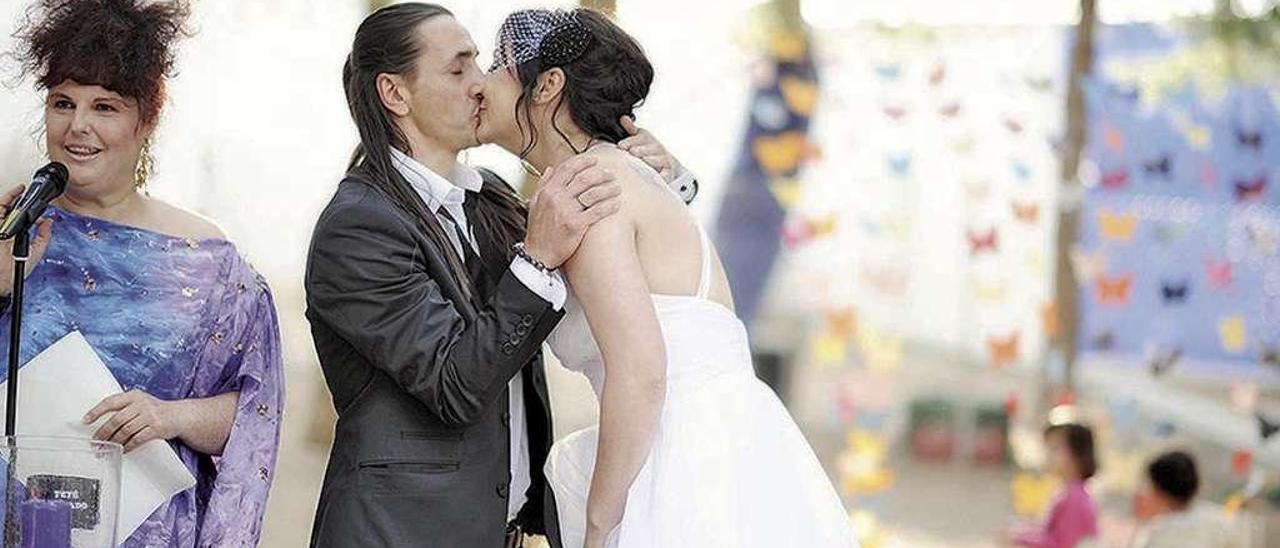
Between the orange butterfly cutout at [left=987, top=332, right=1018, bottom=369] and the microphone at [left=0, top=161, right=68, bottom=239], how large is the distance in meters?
4.61

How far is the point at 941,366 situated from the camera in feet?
24.2

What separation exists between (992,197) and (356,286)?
4497 millimetres

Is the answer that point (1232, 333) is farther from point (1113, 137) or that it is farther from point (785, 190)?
point (785, 190)

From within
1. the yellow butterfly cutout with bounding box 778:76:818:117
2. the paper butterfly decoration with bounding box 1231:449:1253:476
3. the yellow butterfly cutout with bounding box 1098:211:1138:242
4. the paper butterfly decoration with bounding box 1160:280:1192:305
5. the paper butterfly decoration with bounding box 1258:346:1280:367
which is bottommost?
the paper butterfly decoration with bounding box 1231:449:1253:476

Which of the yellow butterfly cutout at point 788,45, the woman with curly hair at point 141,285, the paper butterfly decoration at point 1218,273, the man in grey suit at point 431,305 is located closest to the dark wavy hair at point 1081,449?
the paper butterfly decoration at point 1218,273

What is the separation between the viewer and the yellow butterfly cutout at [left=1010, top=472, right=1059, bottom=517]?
272 inches

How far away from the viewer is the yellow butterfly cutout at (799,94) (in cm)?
679

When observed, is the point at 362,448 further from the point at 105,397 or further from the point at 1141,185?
the point at 1141,185

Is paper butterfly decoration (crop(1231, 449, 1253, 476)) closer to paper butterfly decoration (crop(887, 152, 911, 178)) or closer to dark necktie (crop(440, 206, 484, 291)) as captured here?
paper butterfly decoration (crop(887, 152, 911, 178))

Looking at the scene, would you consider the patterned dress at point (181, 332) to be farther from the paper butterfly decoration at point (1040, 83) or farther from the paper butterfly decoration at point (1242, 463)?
the paper butterfly decoration at point (1242, 463)

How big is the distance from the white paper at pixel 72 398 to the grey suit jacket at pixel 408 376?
31 centimetres

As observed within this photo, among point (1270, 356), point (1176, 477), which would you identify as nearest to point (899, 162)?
point (1270, 356)

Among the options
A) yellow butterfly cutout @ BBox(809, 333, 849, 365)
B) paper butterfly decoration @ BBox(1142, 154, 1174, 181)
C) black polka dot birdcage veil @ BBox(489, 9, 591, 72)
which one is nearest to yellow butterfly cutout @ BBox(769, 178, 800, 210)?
yellow butterfly cutout @ BBox(809, 333, 849, 365)

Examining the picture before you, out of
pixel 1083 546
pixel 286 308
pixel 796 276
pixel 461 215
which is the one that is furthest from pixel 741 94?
pixel 461 215
